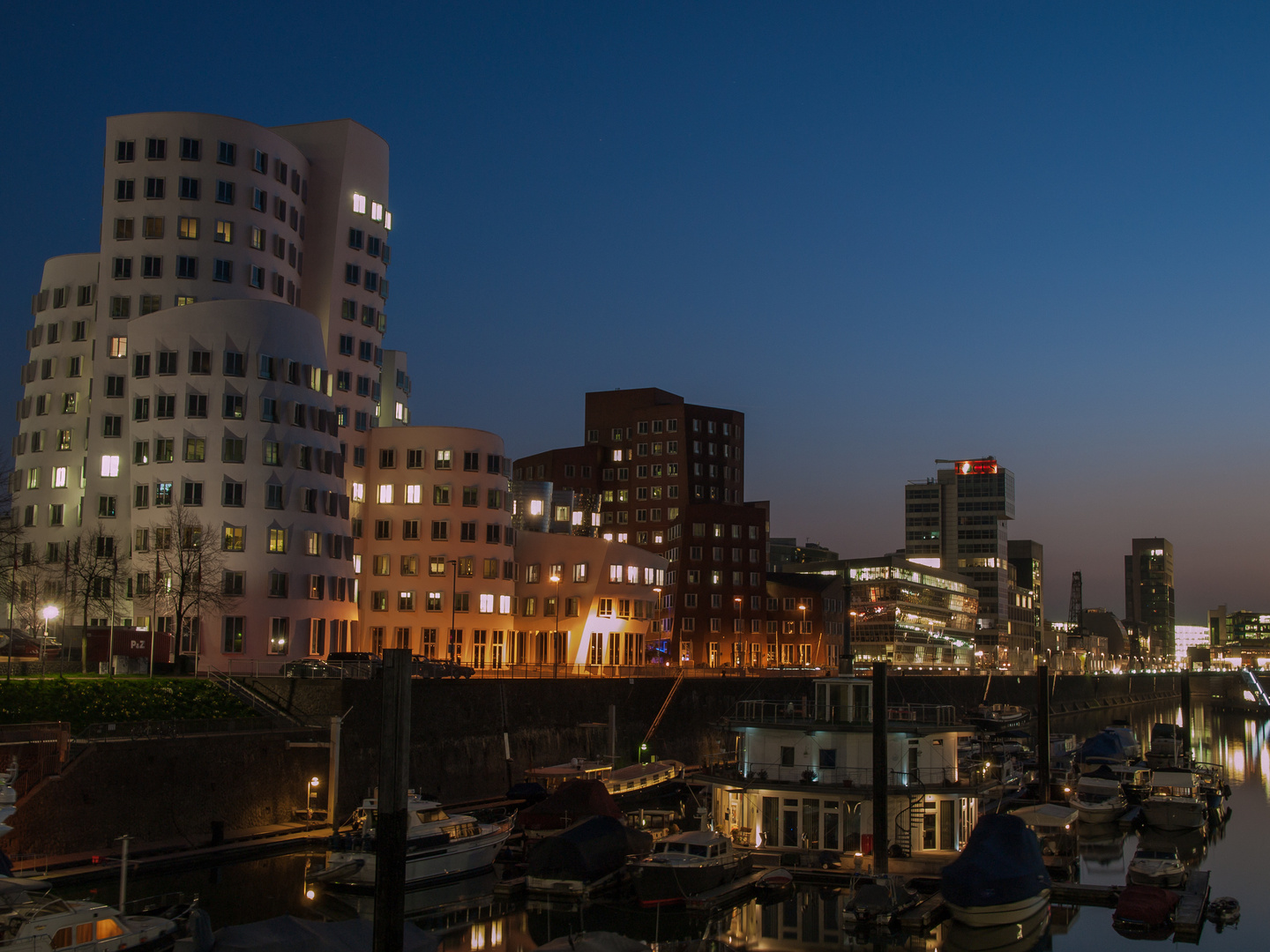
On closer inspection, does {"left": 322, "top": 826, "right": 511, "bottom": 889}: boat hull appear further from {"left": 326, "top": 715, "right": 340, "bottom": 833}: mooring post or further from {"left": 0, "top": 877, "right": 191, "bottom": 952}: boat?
{"left": 0, "top": 877, "right": 191, "bottom": 952}: boat

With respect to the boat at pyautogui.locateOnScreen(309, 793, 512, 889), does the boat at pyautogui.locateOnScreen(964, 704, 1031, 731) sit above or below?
below

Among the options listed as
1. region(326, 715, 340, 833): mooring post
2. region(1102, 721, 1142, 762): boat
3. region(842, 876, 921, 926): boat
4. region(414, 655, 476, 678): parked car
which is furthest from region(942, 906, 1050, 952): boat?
region(1102, 721, 1142, 762): boat

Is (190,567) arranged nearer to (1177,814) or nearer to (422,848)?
(422,848)

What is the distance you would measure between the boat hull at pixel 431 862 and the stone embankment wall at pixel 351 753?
33.3 feet

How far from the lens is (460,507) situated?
99.2 meters

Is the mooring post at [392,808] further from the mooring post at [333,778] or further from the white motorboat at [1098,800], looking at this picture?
the white motorboat at [1098,800]

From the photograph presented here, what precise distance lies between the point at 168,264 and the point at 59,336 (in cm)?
1236

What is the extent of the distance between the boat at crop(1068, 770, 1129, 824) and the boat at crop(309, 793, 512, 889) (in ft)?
112

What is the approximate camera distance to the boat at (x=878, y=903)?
131 ft

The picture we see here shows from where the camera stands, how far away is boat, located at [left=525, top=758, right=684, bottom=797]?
68188 millimetres

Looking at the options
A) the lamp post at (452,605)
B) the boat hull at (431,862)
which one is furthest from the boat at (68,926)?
the lamp post at (452,605)

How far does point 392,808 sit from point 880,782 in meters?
22.1

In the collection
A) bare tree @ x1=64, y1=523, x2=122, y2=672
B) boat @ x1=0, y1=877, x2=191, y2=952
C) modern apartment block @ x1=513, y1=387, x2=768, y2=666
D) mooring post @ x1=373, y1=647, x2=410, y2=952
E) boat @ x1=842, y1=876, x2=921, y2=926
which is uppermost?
modern apartment block @ x1=513, y1=387, x2=768, y2=666

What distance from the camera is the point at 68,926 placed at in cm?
3141
